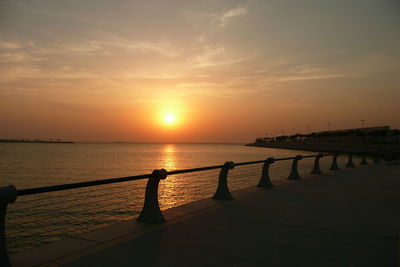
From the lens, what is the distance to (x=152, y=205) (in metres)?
6.53

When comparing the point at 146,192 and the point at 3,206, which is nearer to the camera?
the point at 3,206

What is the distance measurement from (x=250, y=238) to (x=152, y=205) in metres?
2.09

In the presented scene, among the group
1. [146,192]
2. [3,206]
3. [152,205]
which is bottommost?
[152,205]

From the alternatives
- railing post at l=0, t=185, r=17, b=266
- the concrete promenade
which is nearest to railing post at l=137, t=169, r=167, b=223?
the concrete promenade

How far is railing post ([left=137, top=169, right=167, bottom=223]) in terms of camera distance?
21.2ft

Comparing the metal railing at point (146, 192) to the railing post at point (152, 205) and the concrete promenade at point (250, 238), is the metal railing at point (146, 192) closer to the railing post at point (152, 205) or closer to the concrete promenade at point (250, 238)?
the railing post at point (152, 205)

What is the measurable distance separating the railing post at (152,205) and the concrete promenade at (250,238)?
0.25 meters

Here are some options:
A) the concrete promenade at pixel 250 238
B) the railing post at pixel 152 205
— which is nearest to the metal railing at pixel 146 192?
the railing post at pixel 152 205

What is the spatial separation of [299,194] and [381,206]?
250cm

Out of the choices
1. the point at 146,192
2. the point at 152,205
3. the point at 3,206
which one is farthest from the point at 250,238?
the point at 3,206

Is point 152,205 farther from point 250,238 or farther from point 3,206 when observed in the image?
point 3,206

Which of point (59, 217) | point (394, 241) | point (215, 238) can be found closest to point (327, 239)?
point (394, 241)

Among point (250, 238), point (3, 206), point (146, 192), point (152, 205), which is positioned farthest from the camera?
point (146, 192)

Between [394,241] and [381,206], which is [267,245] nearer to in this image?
[394,241]
